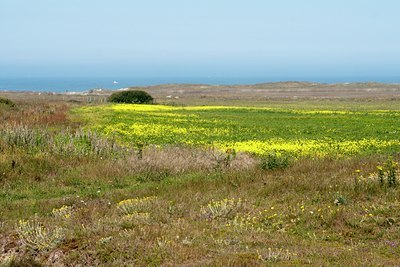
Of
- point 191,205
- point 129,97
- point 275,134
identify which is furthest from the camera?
point 129,97

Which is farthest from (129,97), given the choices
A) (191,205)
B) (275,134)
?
(191,205)

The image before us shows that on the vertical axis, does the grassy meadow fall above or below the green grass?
above

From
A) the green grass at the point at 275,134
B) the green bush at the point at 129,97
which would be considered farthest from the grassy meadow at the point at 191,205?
the green bush at the point at 129,97

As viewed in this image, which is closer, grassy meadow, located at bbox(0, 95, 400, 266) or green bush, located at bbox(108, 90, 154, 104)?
grassy meadow, located at bbox(0, 95, 400, 266)

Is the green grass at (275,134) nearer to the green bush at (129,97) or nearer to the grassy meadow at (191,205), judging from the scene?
the grassy meadow at (191,205)

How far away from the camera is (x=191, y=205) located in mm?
13094

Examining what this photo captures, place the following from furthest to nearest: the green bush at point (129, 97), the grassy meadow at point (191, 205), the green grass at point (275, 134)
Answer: the green bush at point (129, 97), the green grass at point (275, 134), the grassy meadow at point (191, 205)

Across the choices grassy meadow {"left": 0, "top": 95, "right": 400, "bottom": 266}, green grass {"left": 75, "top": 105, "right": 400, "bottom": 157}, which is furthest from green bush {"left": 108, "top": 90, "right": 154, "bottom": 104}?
grassy meadow {"left": 0, "top": 95, "right": 400, "bottom": 266}

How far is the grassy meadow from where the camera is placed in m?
8.73

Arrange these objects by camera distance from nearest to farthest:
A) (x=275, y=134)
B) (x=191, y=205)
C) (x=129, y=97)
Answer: (x=191, y=205), (x=275, y=134), (x=129, y=97)

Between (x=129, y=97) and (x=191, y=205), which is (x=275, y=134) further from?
(x=129, y=97)

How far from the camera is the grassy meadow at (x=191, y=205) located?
8734mm

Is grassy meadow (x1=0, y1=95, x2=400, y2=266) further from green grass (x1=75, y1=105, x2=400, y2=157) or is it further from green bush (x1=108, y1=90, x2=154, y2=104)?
green bush (x1=108, y1=90, x2=154, y2=104)

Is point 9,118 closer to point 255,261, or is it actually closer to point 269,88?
point 255,261
